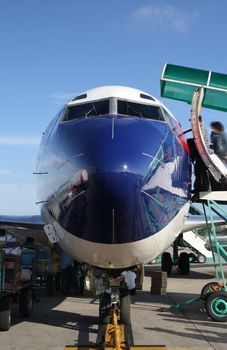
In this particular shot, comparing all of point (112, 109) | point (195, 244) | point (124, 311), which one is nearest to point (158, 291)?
point (124, 311)

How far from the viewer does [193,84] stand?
407 inches

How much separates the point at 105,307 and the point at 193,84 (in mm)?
5772

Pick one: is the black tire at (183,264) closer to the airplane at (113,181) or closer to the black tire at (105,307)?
the black tire at (105,307)

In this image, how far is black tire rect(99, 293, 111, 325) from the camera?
709cm

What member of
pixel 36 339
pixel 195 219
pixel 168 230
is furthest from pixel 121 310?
pixel 195 219

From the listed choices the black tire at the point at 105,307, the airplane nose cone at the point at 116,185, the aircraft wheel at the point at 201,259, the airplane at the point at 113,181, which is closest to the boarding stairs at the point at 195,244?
the aircraft wheel at the point at 201,259

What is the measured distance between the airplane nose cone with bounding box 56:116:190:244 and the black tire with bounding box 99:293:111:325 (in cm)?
184

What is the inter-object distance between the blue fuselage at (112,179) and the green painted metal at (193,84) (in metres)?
4.35

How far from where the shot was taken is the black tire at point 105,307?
279 inches

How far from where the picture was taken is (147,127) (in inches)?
239

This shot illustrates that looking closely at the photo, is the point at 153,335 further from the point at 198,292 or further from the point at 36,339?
the point at 198,292

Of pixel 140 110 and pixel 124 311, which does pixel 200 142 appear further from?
pixel 124 311

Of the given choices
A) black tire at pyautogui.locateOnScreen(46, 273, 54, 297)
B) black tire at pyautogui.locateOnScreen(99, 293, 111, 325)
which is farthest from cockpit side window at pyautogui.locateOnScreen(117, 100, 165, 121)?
black tire at pyautogui.locateOnScreen(46, 273, 54, 297)

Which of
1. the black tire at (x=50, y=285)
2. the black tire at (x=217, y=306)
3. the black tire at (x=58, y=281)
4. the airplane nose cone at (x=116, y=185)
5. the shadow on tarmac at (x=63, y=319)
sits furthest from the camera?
the black tire at (x=58, y=281)
